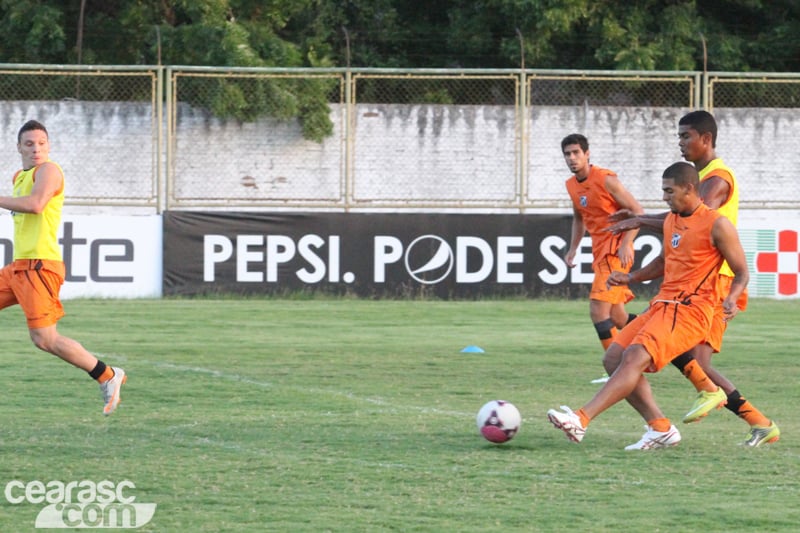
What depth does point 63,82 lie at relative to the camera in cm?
2233

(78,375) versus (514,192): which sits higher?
(514,192)

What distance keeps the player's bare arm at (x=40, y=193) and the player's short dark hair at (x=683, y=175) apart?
393cm

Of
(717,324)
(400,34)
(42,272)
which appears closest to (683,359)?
(717,324)

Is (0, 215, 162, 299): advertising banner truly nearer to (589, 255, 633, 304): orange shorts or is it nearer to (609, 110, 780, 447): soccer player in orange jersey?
(589, 255, 633, 304): orange shorts

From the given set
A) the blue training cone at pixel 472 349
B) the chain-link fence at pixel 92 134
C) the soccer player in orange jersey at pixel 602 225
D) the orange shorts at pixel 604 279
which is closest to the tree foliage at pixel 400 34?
the chain-link fence at pixel 92 134

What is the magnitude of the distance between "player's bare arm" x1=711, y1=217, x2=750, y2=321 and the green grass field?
0.88m

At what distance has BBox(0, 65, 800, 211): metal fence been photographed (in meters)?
21.9

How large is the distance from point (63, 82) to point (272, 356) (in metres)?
10.1

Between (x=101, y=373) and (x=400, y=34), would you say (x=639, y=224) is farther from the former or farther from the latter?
(x=400, y=34)

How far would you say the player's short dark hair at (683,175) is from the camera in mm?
8148

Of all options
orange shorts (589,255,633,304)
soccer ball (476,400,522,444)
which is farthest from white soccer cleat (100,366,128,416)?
orange shorts (589,255,633,304)

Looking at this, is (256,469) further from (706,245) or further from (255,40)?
(255,40)

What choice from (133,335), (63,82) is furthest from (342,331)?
(63,82)

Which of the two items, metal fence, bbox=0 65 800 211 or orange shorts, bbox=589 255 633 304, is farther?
metal fence, bbox=0 65 800 211
